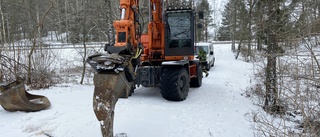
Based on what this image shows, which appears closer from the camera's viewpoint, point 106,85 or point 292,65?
point 106,85

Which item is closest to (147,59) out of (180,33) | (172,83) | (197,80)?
(180,33)

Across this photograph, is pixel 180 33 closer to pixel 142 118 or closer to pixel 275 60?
pixel 275 60

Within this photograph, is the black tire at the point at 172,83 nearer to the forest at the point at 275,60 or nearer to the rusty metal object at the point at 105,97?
the forest at the point at 275,60

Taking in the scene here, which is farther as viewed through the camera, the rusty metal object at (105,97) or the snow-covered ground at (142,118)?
the snow-covered ground at (142,118)

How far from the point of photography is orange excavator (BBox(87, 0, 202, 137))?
13.3 ft

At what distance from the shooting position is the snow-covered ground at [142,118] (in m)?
5.09

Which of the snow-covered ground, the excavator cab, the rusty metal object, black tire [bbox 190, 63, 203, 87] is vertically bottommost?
the snow-covered ground

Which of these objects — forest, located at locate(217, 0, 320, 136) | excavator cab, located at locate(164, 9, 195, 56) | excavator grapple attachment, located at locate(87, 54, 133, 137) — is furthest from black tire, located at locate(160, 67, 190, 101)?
excavator grapple attachment, located at locate(87, 54, 133, 137)

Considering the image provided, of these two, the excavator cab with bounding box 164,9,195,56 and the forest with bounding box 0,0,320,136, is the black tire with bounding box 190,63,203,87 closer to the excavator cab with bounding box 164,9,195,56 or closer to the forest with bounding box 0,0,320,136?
the excavator cab with bounding box 164,9,195,56

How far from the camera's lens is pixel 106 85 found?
4.03m

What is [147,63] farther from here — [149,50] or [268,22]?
[268,22]

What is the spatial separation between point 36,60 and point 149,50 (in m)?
4.73

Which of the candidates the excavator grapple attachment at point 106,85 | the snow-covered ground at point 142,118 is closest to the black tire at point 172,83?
the snow-covered ground at point 142,118

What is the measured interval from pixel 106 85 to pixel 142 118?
2.08 metres
